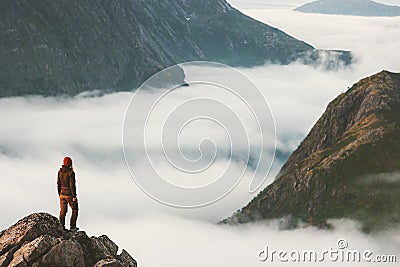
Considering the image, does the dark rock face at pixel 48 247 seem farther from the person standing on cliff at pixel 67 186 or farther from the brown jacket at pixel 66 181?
the brown jacket at pixel 66 181

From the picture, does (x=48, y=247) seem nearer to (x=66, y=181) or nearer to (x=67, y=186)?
(x=67, y=186)

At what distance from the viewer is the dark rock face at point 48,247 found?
4556 centimetres

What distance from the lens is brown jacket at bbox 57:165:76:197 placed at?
49.2m

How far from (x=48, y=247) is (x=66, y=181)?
7283mm

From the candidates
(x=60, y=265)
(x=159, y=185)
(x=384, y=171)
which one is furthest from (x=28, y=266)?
(x=384, y=171)

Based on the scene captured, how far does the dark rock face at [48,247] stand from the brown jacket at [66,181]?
4051 millimetres

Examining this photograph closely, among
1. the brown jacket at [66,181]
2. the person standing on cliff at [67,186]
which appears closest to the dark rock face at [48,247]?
the person standing on cliff at [67,186]

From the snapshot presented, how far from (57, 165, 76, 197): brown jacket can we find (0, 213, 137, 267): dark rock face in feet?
13.3

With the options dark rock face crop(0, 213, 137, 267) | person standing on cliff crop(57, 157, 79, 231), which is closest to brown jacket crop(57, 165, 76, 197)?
person standing on cliff crop(57, 157, 79, 231)

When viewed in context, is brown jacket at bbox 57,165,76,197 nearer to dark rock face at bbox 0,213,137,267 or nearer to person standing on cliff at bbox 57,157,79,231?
person standing on cliff at bbox 57,157,79,231

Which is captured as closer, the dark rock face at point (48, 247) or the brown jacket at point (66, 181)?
the dark rock face at point (48, 247)

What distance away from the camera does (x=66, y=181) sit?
49719 millimetres

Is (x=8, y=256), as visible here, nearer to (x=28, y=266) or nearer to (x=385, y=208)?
(x=28, y=266)

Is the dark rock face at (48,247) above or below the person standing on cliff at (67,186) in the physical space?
below
